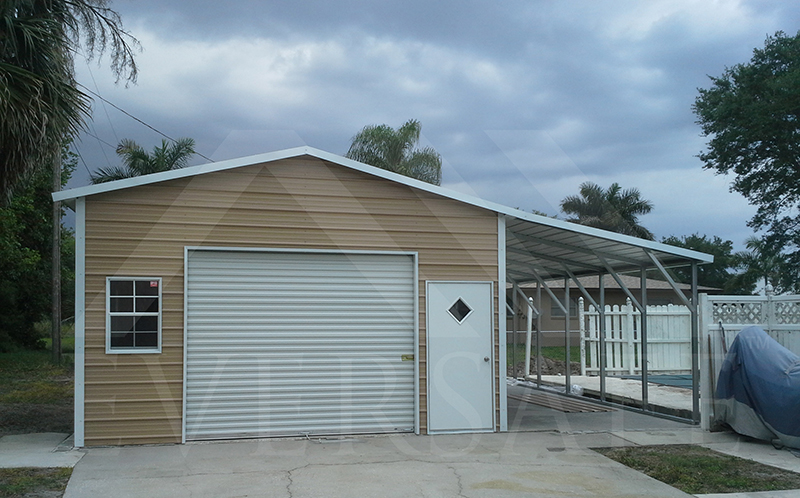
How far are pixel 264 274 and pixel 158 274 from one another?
135cm

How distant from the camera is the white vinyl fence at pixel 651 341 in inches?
722

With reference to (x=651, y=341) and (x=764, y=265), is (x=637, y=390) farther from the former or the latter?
(x=764, y=265)

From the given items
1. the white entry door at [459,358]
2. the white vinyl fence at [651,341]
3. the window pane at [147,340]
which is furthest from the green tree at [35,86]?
the white vinyl fence at [651,341]

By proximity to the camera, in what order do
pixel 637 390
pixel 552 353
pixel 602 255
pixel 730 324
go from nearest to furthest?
1. pixel 730 324
2. pixel 602 255
3. pixel 637 390
4. pixel 552 353

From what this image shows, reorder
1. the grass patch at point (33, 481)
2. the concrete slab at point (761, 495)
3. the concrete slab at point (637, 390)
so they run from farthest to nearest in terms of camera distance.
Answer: the concrete slab at point (637, 390)
the concrete slab at point (761, 495)
the grass patch at point (33, 481)

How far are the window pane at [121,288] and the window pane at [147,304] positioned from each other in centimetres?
15

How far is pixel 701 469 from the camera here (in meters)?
8.13

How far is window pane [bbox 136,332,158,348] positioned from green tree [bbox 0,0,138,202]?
2.76 meters

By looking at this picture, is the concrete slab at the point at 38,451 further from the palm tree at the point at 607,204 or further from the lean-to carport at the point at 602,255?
the palm tree at the point at 607,204

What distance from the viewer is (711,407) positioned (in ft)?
34.5

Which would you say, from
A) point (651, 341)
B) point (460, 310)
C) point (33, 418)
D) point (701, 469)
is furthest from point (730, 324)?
point (33, 418)

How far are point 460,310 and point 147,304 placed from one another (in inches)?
165

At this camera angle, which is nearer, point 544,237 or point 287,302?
point 287,302

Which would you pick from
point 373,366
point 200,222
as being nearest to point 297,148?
point 200,222
